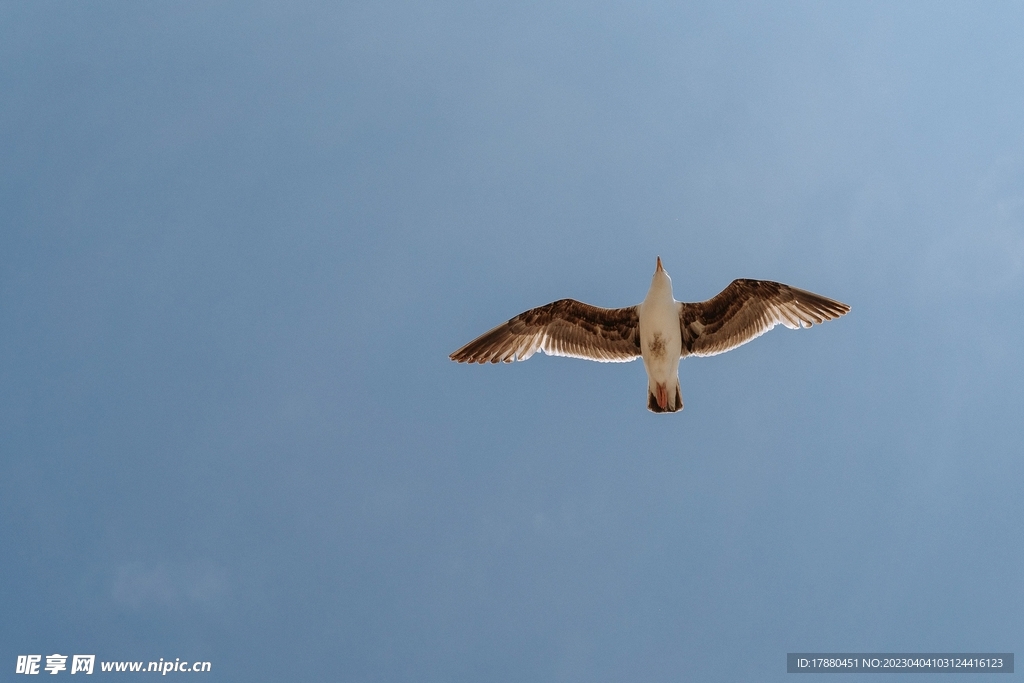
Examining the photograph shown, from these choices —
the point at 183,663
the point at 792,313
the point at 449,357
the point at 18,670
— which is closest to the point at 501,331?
the point at 449,357

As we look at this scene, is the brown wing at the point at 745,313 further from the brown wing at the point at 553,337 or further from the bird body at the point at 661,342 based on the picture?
the brown wing at the point at 553,337

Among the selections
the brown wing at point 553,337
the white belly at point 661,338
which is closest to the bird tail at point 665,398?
the white belly at point 661,338

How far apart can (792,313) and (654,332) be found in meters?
2.41

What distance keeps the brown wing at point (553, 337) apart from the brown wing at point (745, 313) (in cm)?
131

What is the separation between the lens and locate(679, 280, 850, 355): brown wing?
17.2 m

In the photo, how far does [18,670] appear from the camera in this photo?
2236 cm

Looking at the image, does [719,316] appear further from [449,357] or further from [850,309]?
[449,357]

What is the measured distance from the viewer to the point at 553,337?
18125 mm

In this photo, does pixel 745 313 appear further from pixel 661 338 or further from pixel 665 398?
pixel 665 398

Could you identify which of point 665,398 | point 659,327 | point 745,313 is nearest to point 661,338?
point 659,327

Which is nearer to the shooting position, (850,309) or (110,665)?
(850,309)

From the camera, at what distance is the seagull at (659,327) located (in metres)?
17.2

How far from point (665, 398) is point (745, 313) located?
6.71ft

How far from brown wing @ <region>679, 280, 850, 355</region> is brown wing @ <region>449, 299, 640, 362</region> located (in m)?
1.31
